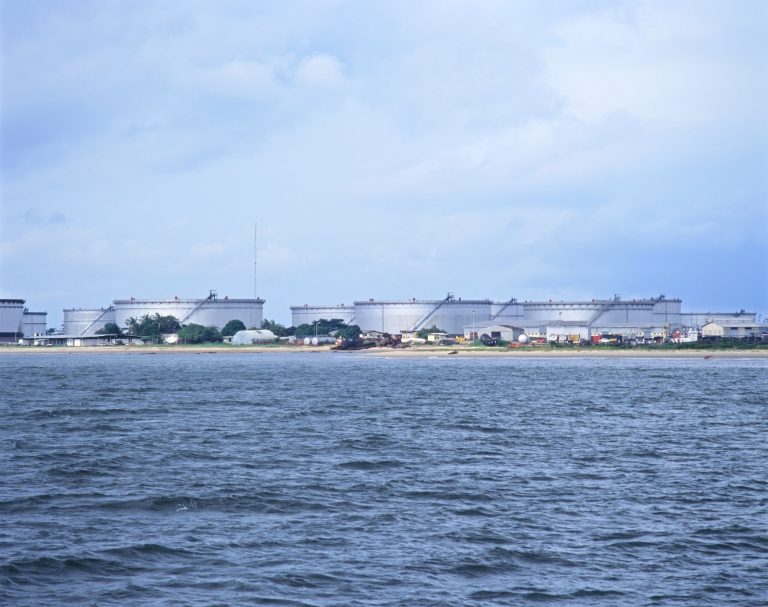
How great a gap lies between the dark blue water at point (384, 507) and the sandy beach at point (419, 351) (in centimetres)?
8891

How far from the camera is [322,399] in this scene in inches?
2375

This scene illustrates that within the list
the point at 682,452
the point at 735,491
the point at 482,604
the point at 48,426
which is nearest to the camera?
the point at 482,604

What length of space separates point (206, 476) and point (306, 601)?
12733 millimetres

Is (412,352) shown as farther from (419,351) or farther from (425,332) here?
(425,332)

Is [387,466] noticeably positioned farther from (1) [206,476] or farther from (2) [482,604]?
(2) [482,604]

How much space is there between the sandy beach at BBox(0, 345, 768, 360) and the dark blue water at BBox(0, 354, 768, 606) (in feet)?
292

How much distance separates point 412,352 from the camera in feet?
511

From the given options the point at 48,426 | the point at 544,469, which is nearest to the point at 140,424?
the point at 48,426

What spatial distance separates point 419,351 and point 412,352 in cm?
254

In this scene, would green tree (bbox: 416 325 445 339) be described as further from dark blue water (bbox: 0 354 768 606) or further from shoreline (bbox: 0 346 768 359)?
dark blue water (bbox: 0 354 768 606)

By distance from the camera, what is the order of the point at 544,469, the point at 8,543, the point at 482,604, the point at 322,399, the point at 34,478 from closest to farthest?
1. the point at 482,604
2. the point at 8,543
3. the point at 34,478
4. the point at 544,469
5. the point at 322,399

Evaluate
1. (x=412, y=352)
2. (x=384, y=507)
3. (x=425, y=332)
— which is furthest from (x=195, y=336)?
(x=384, y=507)

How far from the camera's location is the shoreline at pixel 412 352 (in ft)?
446

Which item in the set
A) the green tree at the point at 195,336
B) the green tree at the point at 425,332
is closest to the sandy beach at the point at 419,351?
the green tree at the point at 195,336
